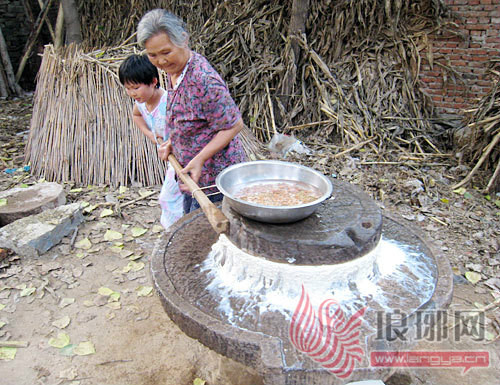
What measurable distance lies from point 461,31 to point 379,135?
1595mm

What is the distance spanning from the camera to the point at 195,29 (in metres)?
5.95

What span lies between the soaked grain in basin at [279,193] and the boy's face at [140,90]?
1.02m

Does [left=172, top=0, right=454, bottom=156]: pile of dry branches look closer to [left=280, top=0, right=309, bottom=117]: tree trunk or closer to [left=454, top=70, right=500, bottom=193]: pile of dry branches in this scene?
[left=280, top=0, right=309, bottom=117]: tree trunk

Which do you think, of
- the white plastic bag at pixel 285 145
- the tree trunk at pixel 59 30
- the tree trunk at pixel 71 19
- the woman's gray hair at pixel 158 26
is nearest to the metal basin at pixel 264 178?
the woman's gray hair at pixel 158 26

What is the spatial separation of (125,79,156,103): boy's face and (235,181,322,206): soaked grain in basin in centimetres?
102

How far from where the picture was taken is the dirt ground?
227cm

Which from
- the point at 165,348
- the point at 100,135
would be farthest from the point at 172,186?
the point at 100,135

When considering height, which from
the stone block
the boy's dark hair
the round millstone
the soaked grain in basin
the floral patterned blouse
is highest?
the boy's dark hair

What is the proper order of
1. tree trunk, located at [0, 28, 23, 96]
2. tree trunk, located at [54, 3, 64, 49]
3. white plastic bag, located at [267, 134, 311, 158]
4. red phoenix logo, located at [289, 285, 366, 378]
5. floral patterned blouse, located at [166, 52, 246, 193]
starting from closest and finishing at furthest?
red phoenix logo, located at [289, 285, 366, 378], floral patterned blouse, located at [166, 52, 246, 193], white plastic bag, located at [267, 134, 311, 158], tree trunk, located at [0, 28, 23, 96], tree trunk, located at [54, 3, 64, 49]

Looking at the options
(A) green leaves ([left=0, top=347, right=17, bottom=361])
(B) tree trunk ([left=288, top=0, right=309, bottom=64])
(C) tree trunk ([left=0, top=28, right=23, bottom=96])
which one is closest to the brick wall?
(B) tree trunk ([left=288, top=0, right=309, bottom=64])

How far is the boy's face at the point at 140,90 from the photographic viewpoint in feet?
7.78

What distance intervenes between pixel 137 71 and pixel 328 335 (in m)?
1.81

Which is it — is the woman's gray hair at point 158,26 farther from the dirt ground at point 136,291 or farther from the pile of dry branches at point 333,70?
the pile of dry branches at point 333,70

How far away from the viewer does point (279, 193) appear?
1.79 m
